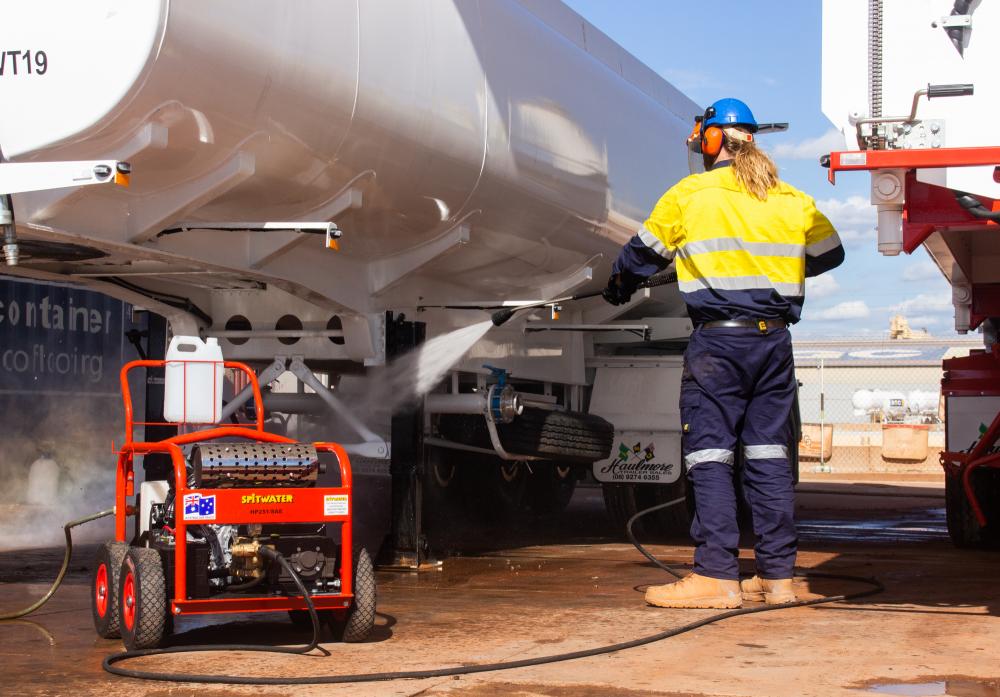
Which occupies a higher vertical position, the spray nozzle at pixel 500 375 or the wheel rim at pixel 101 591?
the spray nozzle at pixel 500 375

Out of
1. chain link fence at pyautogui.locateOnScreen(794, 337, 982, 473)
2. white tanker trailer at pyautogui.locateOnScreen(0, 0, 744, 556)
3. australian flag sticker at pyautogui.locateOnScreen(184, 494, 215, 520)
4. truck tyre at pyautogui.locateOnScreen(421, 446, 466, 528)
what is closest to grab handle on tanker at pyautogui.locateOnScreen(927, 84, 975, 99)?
white tanker trailer at pyautogui.locateOnScreen(0, 0, 744, 556)

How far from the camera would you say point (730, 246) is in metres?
5.71

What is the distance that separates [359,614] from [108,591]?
0.98 meters

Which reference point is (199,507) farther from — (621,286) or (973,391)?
(973,391)

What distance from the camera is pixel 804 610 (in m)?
5.60

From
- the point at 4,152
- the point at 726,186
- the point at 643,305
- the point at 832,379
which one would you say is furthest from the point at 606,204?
the point at 832,379

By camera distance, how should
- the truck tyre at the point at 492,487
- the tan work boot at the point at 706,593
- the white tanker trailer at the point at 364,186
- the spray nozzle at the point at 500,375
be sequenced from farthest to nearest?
the truck tyre at the point at 492,487, the spray nozzle at the point at 500,375, the tan work boot at the point at 706,593, the white tanker trailer at the point at 364,186

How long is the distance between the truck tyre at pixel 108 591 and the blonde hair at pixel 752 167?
2996 millimetres

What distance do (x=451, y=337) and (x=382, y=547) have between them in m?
1.35

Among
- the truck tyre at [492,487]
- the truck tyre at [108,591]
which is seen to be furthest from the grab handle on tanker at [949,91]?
the truck tyre at [492,487]

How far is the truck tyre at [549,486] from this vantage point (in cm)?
1145

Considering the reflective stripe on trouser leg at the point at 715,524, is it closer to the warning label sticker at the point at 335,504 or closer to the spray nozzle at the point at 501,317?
the warning label sticker at the point at 335,504

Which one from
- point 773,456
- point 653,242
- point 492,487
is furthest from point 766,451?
point 492,487

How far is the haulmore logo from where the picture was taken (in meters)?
10.2
